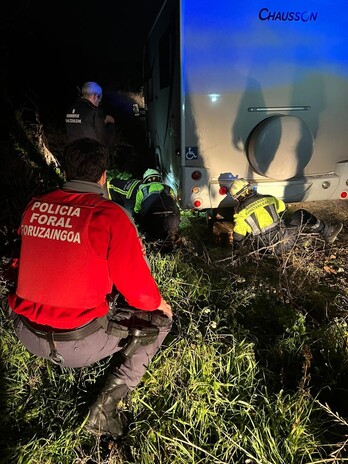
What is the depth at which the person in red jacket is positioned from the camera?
1886 millimetres

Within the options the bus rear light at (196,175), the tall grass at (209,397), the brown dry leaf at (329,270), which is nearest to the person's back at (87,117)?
the bus rear light at (196,175)

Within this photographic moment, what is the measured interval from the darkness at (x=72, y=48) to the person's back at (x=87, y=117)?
4.15m

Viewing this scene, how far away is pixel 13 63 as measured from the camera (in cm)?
995

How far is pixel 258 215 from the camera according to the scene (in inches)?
149

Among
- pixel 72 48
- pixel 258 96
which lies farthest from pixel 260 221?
pixel 72 48

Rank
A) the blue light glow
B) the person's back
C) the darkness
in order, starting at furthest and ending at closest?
the darkness < the person's back < the blue light glow

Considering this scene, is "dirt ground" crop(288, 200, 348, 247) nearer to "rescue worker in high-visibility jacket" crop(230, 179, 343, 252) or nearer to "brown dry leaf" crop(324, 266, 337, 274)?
"brown dry leaf" crop(324, 266, 337, 274)

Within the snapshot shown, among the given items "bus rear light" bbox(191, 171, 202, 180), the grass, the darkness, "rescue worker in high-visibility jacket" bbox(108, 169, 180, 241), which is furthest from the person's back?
the darkness

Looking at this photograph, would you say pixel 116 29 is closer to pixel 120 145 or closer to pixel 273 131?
pixel 120 145

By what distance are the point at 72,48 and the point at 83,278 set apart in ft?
46.1

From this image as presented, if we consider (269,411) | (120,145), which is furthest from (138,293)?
(120,145)

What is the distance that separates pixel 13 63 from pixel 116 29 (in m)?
6.05

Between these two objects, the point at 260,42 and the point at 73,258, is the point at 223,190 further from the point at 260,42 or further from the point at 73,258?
the point at 73,258

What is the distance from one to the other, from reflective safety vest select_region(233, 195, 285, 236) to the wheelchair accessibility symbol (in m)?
0.91
